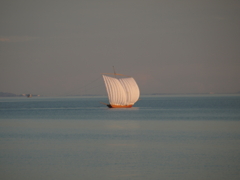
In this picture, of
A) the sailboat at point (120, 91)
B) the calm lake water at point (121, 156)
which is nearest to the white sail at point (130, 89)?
the sailboat at point (120, 91)

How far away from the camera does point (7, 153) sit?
25203 millimetres

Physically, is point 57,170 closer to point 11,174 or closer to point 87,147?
point 11,174

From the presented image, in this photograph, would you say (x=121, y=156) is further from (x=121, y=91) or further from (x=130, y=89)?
(x=130, y=89)

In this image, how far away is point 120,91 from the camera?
74062 mm

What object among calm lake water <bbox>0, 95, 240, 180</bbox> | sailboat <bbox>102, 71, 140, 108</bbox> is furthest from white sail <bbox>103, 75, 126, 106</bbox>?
calm lake water <bbox>0, 95, 240, 180</bbox>

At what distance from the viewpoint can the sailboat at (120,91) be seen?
72625mm

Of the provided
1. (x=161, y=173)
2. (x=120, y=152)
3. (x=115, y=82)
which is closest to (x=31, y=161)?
(x=120, y=152)

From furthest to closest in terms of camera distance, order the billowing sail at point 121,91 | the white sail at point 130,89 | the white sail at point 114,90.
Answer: the white sail at point 130,89
the billowing sail at point 121,91
the white sail at point 114,90

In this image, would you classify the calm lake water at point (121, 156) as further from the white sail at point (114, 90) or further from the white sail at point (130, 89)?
the white sail at point (130, 89)

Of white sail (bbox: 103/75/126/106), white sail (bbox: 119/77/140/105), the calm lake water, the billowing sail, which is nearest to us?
the calm lake water

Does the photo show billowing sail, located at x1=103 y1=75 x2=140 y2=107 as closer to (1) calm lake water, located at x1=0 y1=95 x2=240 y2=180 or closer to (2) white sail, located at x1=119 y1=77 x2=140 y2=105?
(2) white sail, located at x1=119 y1=77 x2=140 y2=105

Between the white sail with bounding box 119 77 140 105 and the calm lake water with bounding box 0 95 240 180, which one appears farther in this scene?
the white sail with bounding box 119 77 140 105

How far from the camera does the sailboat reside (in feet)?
238

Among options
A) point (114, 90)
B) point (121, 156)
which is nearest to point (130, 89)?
point (114, 90)
